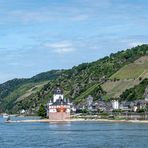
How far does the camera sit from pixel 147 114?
648 ft

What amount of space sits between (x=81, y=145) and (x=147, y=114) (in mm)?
110755

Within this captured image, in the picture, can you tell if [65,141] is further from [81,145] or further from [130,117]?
[130,117]

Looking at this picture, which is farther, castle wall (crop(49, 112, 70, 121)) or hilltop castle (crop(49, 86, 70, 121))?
hilltop castle (crop(49, 86, 70, 121))

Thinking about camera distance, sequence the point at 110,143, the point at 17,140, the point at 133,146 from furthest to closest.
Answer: the point at 17,140, the point at 110,143, the point at 133,146

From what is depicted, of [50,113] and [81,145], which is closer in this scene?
[81,145]

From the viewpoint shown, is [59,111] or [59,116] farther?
[59,111]

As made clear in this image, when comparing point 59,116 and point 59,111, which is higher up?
point 59,111

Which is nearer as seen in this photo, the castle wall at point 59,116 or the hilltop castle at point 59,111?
the castle wall at point 59,116

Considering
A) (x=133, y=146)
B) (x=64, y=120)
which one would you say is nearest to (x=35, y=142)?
(x=133, y=146)

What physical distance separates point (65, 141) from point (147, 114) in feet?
338

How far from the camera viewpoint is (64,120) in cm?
19062

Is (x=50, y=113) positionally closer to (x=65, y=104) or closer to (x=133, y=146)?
(x=65, y=104)

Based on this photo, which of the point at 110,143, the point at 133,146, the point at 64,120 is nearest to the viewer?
the point at 133,146

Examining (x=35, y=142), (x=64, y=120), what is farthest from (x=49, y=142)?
(x=64, y=120)
